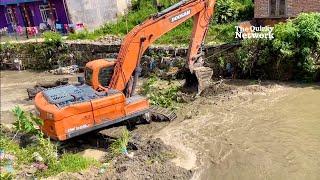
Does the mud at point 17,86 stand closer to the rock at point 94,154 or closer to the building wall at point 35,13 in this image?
the rock at point 94,154

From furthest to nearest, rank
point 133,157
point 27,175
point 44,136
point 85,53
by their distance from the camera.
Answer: point 85,53 < point 44,136 < point 133,157 < point 27,175

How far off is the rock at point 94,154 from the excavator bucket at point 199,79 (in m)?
4.20

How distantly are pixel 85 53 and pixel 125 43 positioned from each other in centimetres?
976

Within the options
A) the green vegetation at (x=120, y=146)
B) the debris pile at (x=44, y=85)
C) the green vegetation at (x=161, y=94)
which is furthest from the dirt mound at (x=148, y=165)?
the debris pile at (x=44, y=85)

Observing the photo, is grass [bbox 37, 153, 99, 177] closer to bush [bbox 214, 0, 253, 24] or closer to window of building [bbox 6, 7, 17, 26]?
bush [bbox 214, 0, 253, 24]

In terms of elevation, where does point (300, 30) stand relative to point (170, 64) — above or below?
above

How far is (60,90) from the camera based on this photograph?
1080 centimetres

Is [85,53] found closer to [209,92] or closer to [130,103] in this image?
[209,92]

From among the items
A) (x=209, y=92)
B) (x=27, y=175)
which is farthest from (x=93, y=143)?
(x=209, y=92)

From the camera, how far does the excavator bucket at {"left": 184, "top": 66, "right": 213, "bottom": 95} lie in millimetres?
13275

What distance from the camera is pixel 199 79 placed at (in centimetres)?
1337

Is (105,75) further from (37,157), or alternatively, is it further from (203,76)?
(203,76)

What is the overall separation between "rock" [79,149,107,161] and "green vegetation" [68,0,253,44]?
26.4 feet

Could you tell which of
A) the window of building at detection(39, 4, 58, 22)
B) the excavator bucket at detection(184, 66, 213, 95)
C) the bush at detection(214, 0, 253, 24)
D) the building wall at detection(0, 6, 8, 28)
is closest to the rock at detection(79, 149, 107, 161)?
the excavator bucket at detection(184, 66, 213, 95)
